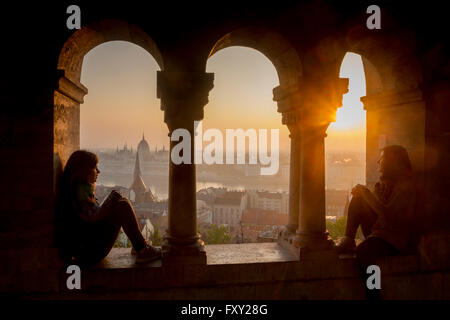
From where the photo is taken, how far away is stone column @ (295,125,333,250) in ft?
15.8

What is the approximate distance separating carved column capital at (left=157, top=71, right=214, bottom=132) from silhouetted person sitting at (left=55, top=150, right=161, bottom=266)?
114cm

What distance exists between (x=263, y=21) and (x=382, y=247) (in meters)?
3.45

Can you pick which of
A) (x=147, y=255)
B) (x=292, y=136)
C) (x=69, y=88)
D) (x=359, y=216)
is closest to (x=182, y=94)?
(x=69, y=88)

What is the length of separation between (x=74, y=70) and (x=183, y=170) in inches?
84.4

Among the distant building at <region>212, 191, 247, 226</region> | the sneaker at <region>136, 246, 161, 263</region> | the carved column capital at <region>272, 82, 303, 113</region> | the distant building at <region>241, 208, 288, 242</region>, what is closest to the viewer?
the sneaker at <region>136, 246, 161, 263</region>

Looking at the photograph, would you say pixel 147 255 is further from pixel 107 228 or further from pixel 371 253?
pixel 371 253

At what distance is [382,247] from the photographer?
469cm

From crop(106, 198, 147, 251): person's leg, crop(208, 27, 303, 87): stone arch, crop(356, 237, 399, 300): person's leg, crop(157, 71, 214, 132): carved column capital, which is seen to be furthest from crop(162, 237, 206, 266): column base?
crop(208, 27, 303, 87): stone arch

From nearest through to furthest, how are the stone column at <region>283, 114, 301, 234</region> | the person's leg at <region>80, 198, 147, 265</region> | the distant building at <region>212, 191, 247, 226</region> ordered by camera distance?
the person's leg at <region>80, 198, 147, 265</region> < the stone column at <region>283, 114, 301, 234</region> < the distant building at <region>212, 191, 247, 226</region>

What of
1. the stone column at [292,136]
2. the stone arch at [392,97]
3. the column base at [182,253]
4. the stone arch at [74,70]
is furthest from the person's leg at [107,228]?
the stone arch at [392,97]

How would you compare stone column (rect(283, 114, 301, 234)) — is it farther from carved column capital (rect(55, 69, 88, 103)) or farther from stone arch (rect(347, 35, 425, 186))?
carved column capital (rect(55, 69, 88, 103))

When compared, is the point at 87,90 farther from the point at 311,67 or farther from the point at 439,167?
the point at 439,167

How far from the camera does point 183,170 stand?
446 cm
